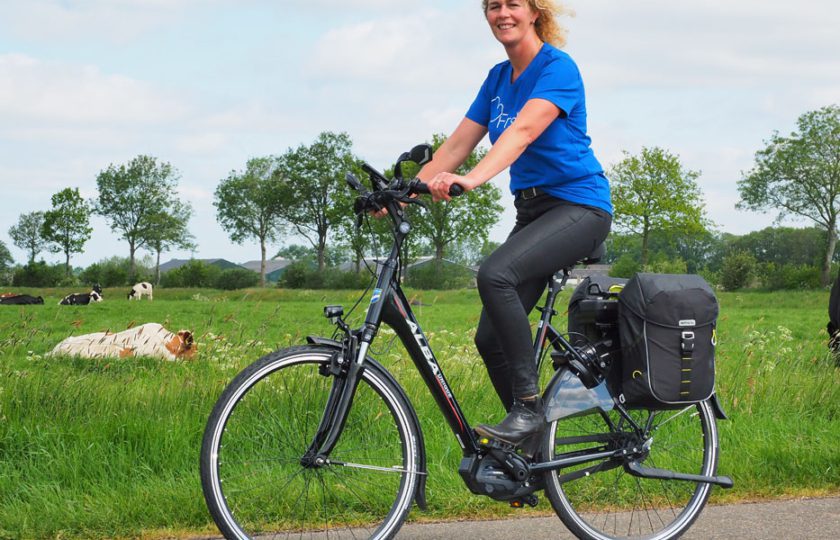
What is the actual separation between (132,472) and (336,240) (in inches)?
2824

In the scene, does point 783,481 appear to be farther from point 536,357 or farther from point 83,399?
point 83,399

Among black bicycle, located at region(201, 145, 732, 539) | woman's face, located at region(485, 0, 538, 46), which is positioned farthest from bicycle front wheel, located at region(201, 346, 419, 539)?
woman's face, located at region(485, 0, 538, 46)

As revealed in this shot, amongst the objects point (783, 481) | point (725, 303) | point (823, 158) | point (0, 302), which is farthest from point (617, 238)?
point (783, 481)

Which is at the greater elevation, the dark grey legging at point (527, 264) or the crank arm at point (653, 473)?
the dark grey legging at point (527, 264)

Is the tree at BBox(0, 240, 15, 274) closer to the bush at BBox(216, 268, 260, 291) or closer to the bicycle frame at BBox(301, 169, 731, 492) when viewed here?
the bush at BBox(216, 268, 260, 291)

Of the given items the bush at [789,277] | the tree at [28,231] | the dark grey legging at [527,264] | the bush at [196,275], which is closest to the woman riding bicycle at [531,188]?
the dark grey legging at [527,264]

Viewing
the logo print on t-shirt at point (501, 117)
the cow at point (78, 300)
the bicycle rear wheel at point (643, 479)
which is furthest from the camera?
the cow at point (78, 300)

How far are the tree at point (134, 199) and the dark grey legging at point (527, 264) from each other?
280 feet

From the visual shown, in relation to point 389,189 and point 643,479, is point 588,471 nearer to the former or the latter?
point 643,479

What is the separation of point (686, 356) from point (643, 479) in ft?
2.68

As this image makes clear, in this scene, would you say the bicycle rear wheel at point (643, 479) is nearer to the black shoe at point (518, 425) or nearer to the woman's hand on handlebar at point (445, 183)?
the black shoe at point (518, 425)

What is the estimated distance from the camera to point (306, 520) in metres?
4.11

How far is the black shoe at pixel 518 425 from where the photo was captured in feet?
13.1

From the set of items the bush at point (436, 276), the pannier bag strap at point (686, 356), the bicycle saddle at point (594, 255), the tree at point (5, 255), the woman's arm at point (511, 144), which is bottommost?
the pannier bag strap at point (686, 356)
